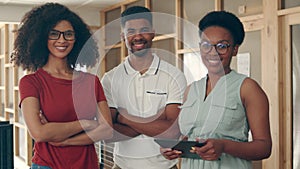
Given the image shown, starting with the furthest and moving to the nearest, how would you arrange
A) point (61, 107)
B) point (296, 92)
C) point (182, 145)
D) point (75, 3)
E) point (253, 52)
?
1. point (75, 3)
2. point (253, 52)
3. point (296, 92)
4. point (61, 107)
5. point (182, 145)

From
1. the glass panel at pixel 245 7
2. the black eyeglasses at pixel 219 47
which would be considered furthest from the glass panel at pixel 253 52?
the black eyeglasses at pixel 219 47

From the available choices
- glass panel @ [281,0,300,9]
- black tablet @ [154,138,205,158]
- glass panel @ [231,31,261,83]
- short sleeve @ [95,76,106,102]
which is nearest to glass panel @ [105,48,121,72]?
glass panel @ [231,31,261,83]

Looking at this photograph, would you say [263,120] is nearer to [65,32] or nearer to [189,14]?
[65,32]

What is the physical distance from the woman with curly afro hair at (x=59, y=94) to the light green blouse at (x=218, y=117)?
0.35 metres

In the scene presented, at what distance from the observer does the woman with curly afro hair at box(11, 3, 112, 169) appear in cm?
165

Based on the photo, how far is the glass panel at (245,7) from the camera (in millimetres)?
3451

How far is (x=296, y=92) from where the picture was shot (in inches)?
125

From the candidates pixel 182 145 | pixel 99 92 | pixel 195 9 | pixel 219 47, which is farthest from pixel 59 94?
pixel 195 9

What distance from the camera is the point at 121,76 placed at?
6.03 feet

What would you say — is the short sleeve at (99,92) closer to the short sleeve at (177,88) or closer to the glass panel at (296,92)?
the short sleeve at (177,88)

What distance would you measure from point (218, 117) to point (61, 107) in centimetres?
57

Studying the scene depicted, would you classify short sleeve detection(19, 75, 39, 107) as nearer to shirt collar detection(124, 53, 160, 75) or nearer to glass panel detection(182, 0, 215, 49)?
shirt collar detection(124, 53, 160, 75)

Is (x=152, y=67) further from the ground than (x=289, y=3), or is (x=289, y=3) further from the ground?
(x=289, y=3)

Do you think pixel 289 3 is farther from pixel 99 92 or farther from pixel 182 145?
pixel 182 145
